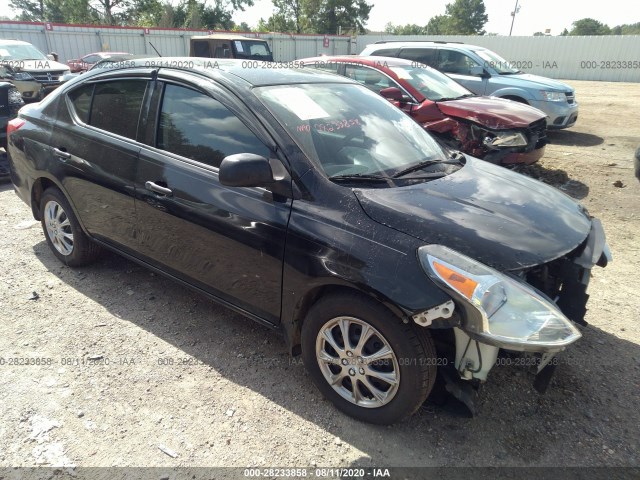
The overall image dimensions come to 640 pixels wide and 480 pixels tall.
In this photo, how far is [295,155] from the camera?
8.18 feet

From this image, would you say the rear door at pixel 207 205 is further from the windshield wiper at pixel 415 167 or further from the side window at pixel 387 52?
the side window at pixel 387 52

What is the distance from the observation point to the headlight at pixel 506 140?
6000mm

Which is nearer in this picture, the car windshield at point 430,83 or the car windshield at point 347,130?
the car windshield at point 347,130

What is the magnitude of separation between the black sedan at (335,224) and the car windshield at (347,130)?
0.01 m

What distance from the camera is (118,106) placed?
132 inches

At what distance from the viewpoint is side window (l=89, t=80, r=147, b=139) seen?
3.22 metres

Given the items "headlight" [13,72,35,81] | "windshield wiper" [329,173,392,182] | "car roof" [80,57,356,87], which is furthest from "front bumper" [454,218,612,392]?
"headlight" [13,72,35,81]

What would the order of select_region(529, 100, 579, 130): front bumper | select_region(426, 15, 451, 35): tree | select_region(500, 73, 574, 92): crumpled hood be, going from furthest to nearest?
select_region(426, 15, 451, 35): tree < select_region(500, 73, 574, 92): crumpled hood < select_region(529, 100, 579, 130): front bumper

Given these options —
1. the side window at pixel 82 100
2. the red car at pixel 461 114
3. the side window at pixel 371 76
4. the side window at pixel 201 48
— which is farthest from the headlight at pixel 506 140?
the side window at pixel 201 48

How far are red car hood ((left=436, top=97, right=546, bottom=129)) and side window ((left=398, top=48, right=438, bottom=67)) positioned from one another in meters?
3.61

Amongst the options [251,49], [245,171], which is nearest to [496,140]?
[245,171]

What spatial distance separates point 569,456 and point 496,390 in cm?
50

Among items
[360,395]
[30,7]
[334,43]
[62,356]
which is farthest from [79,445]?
[30,7]

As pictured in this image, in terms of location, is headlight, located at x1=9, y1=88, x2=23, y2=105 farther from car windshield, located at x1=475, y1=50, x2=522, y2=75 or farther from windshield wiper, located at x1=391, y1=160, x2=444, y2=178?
car windshield, located at x1=475, y1=50, x2=522, y2=75
